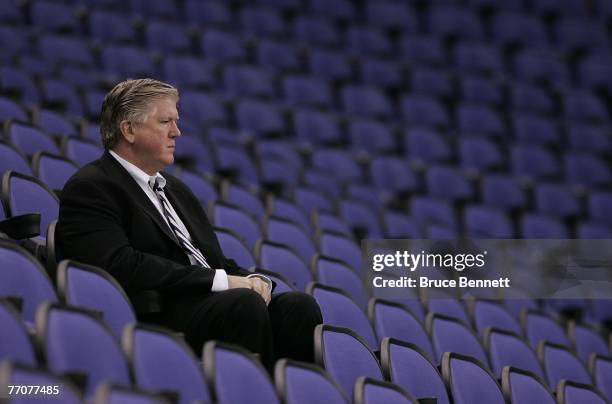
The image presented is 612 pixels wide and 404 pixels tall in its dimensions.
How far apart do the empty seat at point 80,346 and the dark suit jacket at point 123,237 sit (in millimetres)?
206

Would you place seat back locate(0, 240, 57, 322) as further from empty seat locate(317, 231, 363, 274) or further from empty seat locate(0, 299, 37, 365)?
empty seat locate(317, 231, 363, 274)

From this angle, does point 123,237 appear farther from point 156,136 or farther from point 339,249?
point 339,249

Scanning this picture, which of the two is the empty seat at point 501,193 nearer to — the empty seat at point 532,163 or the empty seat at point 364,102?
the empty seat at point 532,163

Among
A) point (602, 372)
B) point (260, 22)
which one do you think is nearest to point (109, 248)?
point (602, 372)

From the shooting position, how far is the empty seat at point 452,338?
1.43m

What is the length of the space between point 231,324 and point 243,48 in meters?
2.14

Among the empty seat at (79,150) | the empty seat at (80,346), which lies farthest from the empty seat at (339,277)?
the empty seat at (80,346)

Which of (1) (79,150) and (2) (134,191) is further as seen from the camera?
(1) (79,150)

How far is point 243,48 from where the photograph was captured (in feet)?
10.2

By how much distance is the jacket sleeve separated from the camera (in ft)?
3.52

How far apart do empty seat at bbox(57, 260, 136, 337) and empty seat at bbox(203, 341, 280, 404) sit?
142 mm

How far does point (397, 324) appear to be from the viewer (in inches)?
55.1

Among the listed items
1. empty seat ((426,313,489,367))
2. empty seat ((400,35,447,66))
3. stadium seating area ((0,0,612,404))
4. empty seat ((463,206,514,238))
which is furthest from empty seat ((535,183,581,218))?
empty seat ((426,313,489,367))

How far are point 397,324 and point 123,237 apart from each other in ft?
1.56
